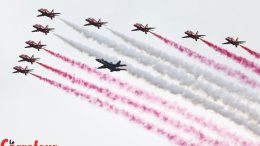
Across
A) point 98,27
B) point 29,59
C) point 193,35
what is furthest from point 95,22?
point 193,35

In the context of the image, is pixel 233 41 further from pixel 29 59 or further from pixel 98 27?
pixel 29 59

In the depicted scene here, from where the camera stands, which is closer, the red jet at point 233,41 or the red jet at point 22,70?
the red jet at point 233,41

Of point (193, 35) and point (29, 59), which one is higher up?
point (193, 35)

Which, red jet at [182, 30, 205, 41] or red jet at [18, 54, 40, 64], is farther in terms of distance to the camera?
red jet at [18, 54, 40, 64]

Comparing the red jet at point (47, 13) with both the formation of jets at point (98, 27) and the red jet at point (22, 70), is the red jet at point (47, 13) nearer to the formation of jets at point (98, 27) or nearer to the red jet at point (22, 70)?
the formation of jets at point (98, 27)

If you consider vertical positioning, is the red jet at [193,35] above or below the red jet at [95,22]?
below

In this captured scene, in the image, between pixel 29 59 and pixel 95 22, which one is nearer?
pixel 95 22

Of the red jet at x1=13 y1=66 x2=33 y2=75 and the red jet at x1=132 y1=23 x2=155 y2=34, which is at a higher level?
the red jet at x1=132 y1=23 x2=155 y2=34

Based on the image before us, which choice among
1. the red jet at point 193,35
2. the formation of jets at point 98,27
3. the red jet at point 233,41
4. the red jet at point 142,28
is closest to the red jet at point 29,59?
the formation of jets at point 98,27

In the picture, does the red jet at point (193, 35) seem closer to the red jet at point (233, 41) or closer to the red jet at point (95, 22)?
the red jet at point (233, 41)

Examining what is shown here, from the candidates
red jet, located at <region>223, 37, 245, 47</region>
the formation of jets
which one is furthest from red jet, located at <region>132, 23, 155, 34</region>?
red jet, located at <region>223, 37, 245, 47</region>

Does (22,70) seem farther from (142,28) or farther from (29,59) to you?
(142,28)

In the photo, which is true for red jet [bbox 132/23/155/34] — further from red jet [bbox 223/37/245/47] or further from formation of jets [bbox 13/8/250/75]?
red jet [bbox 223/37/245/47]

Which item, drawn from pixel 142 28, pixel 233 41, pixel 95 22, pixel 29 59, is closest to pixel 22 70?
pixel 29 59
